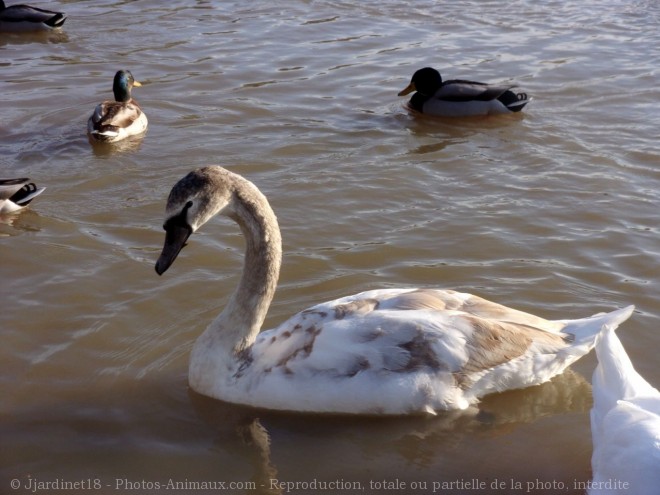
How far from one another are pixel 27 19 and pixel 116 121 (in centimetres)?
627

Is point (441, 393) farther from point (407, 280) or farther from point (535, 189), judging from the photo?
point (535, 189)

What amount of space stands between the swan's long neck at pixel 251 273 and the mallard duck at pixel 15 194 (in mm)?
3321

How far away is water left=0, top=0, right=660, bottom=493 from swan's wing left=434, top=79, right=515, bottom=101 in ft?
0.97

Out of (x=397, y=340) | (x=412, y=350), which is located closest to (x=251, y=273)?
(x=397, y=340)

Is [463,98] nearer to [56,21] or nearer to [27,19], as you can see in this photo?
[56,21]

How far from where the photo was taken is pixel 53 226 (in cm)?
854

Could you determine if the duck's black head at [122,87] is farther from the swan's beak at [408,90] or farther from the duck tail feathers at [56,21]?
the duck tail feathers at [56,21]

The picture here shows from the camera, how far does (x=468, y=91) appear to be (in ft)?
40.1

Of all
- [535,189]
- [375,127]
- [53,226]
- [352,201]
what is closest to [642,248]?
[535,189]

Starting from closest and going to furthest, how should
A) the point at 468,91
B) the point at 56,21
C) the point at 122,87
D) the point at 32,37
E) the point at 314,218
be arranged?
the point at 314,218 → the point at 122,87 → the point at 468,91 → the point at 56,21 → the point at 32,37

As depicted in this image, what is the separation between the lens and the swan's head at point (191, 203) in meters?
5.65

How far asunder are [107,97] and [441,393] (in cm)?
826

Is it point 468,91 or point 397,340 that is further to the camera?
point 468,91

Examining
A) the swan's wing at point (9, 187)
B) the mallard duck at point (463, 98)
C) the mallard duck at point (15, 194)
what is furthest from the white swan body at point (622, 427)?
the mallard duck at point (463, 98)
